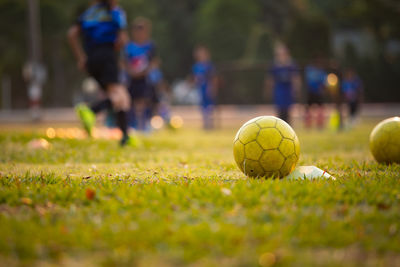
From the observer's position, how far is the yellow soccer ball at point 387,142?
17.1 feet

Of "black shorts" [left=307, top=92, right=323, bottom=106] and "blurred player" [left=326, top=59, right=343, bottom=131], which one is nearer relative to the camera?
"blurred player" [left=326, top=59, right=343, bottom=131]

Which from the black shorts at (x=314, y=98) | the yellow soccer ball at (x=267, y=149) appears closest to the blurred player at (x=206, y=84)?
the black shorts at (x=314, y=98)

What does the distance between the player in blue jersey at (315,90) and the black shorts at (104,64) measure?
931 centimetres

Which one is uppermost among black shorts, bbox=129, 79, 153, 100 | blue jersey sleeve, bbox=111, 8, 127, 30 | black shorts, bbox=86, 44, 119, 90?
blue jersey sleeve, bbox=111, 8, 127, 30

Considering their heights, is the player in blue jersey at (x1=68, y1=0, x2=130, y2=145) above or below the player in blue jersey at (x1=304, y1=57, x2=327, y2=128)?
above

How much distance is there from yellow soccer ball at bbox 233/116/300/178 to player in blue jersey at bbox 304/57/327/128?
1170cm

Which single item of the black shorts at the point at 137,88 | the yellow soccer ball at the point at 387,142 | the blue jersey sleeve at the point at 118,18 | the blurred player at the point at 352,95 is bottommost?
the blurred player at the point at 352,95

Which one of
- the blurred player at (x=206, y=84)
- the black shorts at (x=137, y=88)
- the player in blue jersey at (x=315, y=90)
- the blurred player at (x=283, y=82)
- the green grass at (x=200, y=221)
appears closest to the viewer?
the green grass at (x=200, y=221)

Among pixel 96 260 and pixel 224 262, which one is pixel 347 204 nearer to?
pixel 224 262

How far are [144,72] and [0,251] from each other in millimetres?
9969

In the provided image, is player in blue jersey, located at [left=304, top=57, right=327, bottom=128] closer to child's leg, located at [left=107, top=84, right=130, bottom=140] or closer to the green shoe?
the green shoe

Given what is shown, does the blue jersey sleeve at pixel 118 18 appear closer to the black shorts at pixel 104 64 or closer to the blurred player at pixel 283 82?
the black shorts at pixel 104 64

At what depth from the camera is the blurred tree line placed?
36.3 metres

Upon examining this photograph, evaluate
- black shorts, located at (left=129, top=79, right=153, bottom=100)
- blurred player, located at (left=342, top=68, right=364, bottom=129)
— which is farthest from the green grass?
blurred player, located at (left=342, top=68, right=364, bottom=129)
